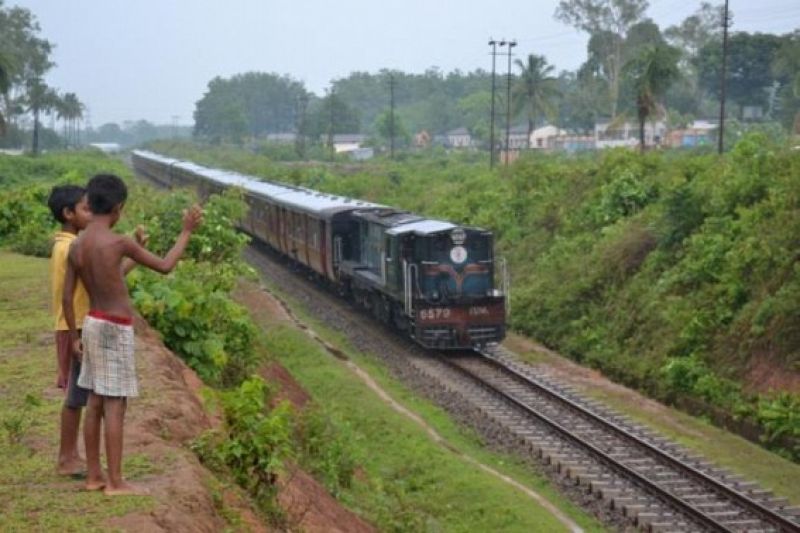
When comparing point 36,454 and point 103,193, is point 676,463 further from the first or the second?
point 103,193

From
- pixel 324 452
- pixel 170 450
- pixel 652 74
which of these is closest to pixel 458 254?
pixel 324 452

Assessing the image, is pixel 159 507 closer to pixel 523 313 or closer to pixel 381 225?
pixel 381 225

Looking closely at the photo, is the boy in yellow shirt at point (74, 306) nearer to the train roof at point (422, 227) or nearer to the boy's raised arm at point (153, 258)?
the boy's raised arm at point (153, 258)

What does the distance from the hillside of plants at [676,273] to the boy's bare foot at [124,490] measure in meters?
11.5

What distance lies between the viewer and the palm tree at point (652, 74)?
39.2 m

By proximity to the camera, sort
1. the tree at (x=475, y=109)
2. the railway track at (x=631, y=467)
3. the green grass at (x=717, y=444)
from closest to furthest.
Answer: the railway track at (x=631, y=467) < the green grass at (x=717, y=444) < the tree at (x=475, y=109)

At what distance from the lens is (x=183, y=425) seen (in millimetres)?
8977

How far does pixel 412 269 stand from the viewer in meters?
21.8

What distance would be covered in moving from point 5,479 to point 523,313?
66.4 feet

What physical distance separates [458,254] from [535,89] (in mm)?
43028

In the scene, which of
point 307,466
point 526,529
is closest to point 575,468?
point 526,529

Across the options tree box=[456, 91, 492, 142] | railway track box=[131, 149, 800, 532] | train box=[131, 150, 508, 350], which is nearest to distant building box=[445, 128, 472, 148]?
tree box=[456, 91, 492, 142]

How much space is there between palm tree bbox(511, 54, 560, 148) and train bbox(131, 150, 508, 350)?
1364 inches

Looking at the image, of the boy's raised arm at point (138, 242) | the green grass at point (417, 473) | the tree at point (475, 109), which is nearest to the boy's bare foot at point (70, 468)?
the boy's raised arm at point (138, 242)
